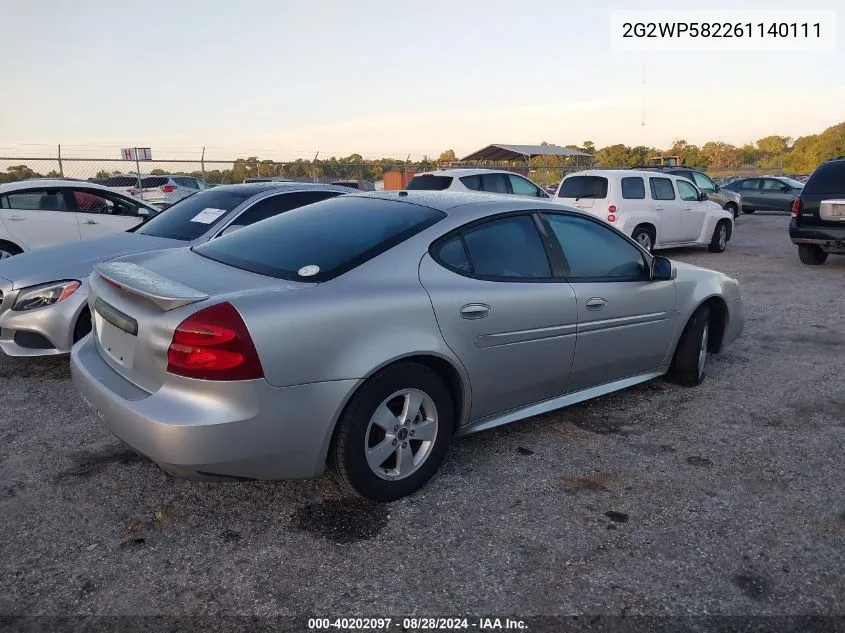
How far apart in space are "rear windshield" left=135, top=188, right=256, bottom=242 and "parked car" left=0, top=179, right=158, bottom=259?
2.49 m

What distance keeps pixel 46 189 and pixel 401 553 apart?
776cm

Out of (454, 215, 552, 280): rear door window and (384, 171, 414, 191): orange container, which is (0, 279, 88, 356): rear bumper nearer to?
(454, 215, 552, 280): rear door window

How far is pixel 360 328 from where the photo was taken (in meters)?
A: 2.91

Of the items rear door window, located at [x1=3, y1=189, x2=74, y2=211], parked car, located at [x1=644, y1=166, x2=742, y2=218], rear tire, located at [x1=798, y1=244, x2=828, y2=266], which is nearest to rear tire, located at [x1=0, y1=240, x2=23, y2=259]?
rear door window, located at [x1=3, y1=189, x2=74, y2=211]

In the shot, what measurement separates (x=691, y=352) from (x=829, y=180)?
662cm

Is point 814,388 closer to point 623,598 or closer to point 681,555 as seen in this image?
point 681,555

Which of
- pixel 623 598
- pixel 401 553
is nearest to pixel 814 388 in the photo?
pixel 623 598

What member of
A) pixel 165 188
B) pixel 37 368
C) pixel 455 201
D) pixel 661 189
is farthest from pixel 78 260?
pixel 165 188

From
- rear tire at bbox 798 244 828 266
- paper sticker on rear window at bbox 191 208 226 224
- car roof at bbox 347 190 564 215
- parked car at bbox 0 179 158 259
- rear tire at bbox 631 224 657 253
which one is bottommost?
rear tire at bbox 798 244 828 266

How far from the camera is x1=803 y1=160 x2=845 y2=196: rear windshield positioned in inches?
374

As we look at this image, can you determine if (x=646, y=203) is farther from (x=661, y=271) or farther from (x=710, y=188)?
(x=661, y=271)

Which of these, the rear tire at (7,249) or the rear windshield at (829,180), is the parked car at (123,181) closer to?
the rear tire at (7,249)

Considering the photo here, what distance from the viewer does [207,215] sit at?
5949 mm

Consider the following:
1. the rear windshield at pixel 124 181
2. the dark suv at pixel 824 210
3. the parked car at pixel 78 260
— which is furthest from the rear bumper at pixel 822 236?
the rear windshield at pixel 124 181
